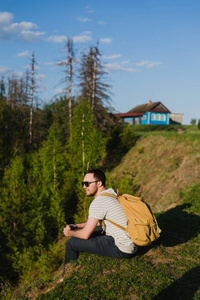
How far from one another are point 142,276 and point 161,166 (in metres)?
21.6

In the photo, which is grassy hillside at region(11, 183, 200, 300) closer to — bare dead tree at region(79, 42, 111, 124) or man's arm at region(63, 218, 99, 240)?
man's arm at region(63, 218, 99, 240)

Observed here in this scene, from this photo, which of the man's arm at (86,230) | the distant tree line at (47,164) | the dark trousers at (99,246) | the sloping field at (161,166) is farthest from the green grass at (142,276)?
the distant tree line at (47,164)

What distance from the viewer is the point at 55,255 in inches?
742

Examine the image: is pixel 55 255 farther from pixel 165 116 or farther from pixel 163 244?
pixel 165 116

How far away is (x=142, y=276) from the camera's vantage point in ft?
15.2

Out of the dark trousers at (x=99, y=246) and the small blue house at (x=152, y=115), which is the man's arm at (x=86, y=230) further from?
the small blue house at (x=152, y=115)

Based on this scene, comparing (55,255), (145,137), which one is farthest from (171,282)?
(145,137)

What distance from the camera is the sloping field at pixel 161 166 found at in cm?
1988

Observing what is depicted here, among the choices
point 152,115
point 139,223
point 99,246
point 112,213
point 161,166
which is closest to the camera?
point 139,223

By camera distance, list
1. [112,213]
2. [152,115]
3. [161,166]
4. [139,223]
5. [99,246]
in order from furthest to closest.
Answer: [152,115] → [161,166] → [99,246] → [112,213] → [139,223]

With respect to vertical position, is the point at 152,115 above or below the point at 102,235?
above

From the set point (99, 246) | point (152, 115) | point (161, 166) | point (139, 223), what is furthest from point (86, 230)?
point (152, 115)

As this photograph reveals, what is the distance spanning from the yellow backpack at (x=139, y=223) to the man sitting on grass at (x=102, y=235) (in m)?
0.10

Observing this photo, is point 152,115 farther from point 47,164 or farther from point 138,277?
point 138,277
